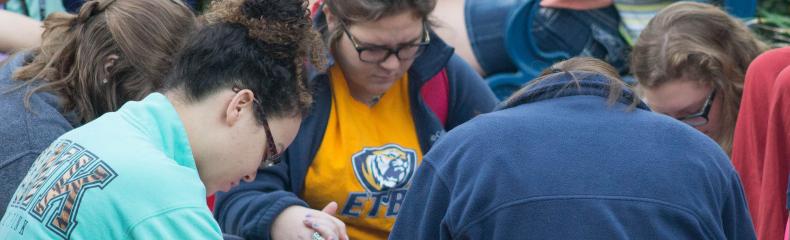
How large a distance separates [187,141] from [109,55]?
2.24 ft

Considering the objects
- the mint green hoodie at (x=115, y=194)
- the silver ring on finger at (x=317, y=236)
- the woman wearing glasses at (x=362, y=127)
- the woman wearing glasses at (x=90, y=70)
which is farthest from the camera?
the woman wearing glasses at (x=362, y=127)

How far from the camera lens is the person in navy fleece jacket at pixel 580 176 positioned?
204cm

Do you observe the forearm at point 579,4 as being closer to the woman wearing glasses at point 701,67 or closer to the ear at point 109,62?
the woman wearing glasses at point 701,67

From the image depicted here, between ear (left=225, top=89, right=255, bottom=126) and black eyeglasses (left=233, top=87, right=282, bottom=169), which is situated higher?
ear (left=225, top=89, right=255, bottom=126)

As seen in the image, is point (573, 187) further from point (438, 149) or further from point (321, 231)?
point (321, 231)

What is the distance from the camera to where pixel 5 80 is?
268 cm

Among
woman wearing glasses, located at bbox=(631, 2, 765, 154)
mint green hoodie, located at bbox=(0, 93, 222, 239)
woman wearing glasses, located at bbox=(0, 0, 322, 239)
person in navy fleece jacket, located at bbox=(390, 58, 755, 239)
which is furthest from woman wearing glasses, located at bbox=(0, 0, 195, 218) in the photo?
woman wearing glasses, located at bbox=(631, 2, 765, 154)

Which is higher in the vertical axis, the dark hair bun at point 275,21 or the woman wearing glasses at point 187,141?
the dark hair bun at point 275,21

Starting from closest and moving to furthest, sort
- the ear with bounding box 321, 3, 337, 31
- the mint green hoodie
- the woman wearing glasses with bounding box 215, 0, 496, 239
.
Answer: the mint green hoodie
the woman wearing glasses with bounding box 215, 0, 496, 239
the ear with bounding box 321, 3, 337, 31

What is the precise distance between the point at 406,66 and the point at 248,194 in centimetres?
63

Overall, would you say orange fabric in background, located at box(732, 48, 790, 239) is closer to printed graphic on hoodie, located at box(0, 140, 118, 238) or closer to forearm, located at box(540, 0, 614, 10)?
forearm, located at box(540, 0, 614, 10)

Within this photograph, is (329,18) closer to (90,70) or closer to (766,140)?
(90,70)

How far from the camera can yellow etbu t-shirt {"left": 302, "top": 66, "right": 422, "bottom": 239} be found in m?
3.18

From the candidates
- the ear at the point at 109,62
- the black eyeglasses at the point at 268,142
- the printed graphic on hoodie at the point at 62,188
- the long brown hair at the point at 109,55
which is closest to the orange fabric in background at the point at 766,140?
the black eyeglasses at the point at 268,142
